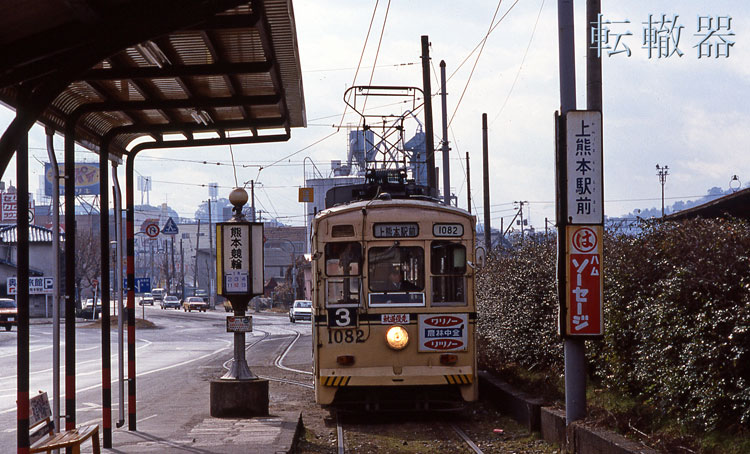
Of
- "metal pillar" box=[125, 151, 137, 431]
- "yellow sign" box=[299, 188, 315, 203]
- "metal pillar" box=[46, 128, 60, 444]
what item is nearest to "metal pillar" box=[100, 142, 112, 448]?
"metal pillar" box=[125, 151, 137, 431]

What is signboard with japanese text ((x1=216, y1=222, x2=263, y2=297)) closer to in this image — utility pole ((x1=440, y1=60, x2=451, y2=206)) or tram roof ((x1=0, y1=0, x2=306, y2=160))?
tram roof ((x1=0, y1=0, x2=306, y2=160))

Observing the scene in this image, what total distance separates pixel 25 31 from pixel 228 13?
1677mm

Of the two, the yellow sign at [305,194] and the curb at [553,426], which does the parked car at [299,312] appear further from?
the curb at [553,426]

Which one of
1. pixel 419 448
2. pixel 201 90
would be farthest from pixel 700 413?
pixel 201 90

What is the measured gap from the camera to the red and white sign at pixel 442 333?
1255 cm

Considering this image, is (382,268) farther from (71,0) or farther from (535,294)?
(71,0)

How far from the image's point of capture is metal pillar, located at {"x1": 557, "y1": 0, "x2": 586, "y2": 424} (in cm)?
939

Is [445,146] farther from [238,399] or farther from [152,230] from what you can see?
[238,399]

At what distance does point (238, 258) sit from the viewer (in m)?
12.6

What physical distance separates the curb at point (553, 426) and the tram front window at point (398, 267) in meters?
2.10

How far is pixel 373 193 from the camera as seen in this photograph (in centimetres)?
1479

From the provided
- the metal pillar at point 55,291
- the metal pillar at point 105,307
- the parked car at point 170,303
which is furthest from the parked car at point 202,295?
the metal pillar at point 55,291

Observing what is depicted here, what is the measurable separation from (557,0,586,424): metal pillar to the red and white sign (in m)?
3.05

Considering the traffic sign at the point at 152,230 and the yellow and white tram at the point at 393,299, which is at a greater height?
the traffic sign at the point at 152,230
